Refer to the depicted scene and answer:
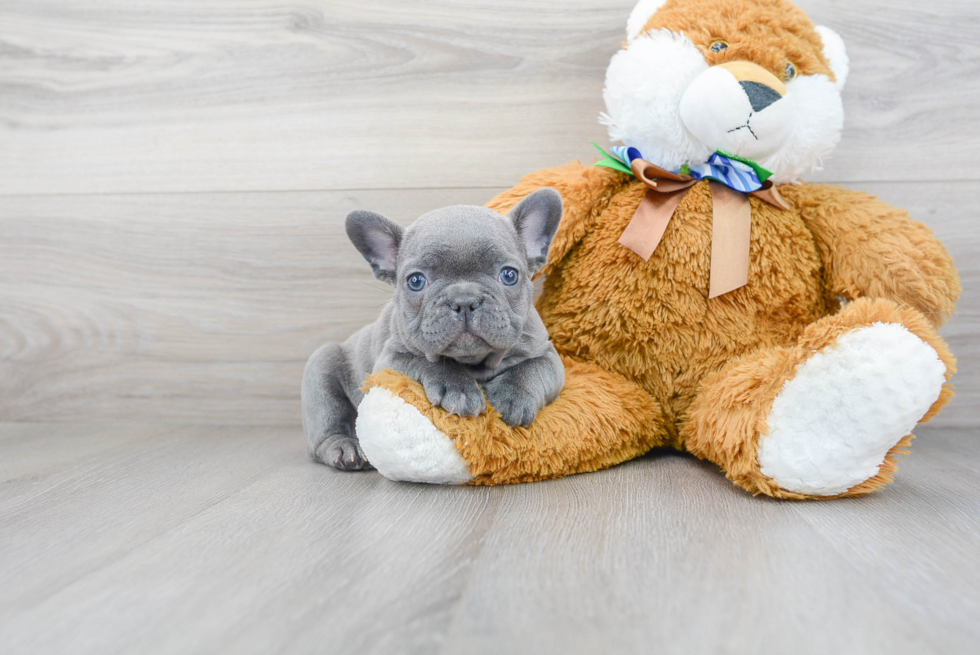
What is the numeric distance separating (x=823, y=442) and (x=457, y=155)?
1.04 metres

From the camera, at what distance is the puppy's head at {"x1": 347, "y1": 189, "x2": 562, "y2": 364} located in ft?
3.56

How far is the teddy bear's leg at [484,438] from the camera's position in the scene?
3.64 ft

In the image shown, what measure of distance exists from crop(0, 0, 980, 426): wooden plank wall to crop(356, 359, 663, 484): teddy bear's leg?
637 millimetres

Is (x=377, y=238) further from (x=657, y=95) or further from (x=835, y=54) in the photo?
(x=835, y=54)

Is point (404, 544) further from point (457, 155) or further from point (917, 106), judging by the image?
point (917, 106)

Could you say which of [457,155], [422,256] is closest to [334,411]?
[422,256]

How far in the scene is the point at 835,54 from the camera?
4.55 feet

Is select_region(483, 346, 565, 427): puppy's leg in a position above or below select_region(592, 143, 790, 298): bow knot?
below

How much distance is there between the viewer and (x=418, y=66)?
168 cm

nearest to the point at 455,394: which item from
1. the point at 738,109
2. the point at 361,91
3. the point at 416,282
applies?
the point at 416,282

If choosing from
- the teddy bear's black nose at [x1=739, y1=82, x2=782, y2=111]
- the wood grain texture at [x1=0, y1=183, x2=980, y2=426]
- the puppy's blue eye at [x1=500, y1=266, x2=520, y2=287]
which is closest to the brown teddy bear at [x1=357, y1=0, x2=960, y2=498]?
the teddy bear's black nose at [x1=739, y1=82, x2=782, y2=111]

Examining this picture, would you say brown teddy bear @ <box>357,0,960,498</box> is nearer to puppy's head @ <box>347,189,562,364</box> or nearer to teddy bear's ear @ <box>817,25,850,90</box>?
teddy bear's ear @ <box>817,25,850,90</box>

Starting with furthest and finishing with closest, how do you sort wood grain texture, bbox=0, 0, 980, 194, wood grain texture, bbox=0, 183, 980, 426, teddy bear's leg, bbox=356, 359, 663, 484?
wood grain texture, bbox=0, 183, 980, 426, wood grain texture, bbox=0, 0, 980, 194, teddy bear's leg, bbox=356, 359, 663, 484

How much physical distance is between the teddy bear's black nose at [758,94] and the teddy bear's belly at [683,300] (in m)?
0.17
